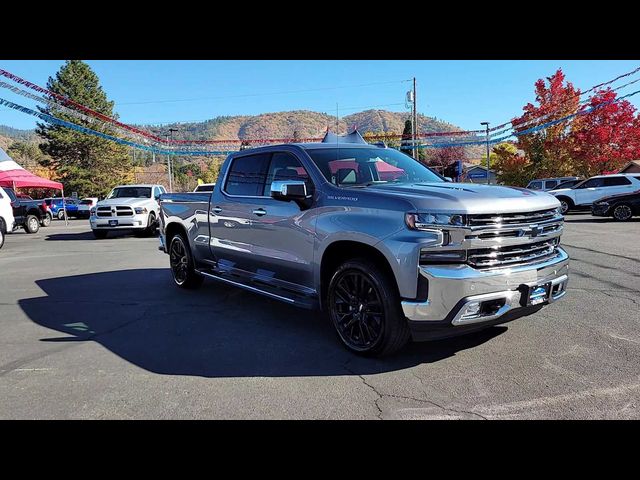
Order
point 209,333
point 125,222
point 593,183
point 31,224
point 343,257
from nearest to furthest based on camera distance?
1. point 343,257
2. point 209,333
3. point 125,222
4. point 31,224
5. point 593,183

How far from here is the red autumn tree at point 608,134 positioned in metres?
28.2

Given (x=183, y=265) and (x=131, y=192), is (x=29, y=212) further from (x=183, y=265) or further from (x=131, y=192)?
(x=183, y=265)

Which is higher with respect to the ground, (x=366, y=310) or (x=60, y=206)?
(x=60, y=206)

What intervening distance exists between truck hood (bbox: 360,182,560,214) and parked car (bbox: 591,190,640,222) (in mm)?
14899

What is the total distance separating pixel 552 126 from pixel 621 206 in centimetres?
1615

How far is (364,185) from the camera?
4.48 meters

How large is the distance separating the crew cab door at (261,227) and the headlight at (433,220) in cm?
119

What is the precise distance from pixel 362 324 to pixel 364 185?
4.56 feet

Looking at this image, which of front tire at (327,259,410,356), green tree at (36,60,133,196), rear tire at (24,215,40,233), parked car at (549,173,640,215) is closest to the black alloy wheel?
front tire at (327,259,410,356)

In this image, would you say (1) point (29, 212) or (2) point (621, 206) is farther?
(1) point (29, 212)

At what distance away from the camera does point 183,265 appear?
275 inches

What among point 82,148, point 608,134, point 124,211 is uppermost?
point 82,148

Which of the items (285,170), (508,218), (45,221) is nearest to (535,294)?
(508,218)
